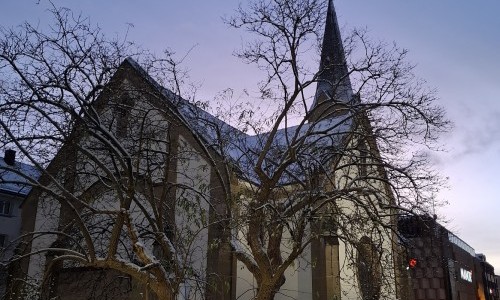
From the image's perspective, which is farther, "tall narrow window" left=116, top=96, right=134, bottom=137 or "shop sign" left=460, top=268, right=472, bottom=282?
"shop sign" left=460, top=268, right=472, bottom=282

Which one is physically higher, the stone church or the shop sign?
the shop sign

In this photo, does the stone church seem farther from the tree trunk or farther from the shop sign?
the shop sign

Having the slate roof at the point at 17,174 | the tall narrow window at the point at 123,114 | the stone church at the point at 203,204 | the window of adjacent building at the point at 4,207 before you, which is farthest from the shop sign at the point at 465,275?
the tall narrow window at the point at 123,114

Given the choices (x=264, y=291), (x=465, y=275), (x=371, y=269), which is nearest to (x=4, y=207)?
(x=264, y=291)

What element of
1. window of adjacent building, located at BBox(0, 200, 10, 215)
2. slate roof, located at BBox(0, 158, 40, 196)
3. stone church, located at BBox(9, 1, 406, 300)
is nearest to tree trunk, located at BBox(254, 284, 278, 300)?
stone church, located at BBox(9, 1, 406, 300)

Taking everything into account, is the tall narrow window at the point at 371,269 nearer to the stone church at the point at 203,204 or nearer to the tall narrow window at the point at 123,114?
the stone church at the point at 203,204

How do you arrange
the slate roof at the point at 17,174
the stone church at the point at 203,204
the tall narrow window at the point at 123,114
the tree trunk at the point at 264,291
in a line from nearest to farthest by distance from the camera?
the slate roof at the point at 17,174 < the stone church at the point at 203,204 < the tree trunk at the point at 264,291 < the tall narrow window at the point at 123,114

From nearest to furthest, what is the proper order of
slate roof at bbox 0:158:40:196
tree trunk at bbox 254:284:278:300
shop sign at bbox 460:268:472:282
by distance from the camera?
1. slate roof at bbox 0:158:40:196
2. tree trunk at bbox 254:284:278:300
3. shop sign at bbox 460:268:472:282

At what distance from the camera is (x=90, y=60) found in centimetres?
1225

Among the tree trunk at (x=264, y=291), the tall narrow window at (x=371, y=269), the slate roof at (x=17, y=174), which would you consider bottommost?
the tree trunk at (x=264, y=291)

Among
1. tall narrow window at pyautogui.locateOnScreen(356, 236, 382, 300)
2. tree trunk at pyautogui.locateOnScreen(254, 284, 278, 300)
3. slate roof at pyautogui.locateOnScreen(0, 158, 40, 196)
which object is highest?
slate roof at pyautogui.locateOnScreen(0, 158, 40, 196)

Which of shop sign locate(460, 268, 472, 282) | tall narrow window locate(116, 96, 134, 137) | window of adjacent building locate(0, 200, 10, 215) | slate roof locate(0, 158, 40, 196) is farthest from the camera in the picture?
shop sign locate(460, 268, 472, 282)

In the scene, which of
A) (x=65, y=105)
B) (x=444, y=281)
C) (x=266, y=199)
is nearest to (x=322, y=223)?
(x=266, y=199)

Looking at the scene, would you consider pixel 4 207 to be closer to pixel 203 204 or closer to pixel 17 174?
pixel 203 204
